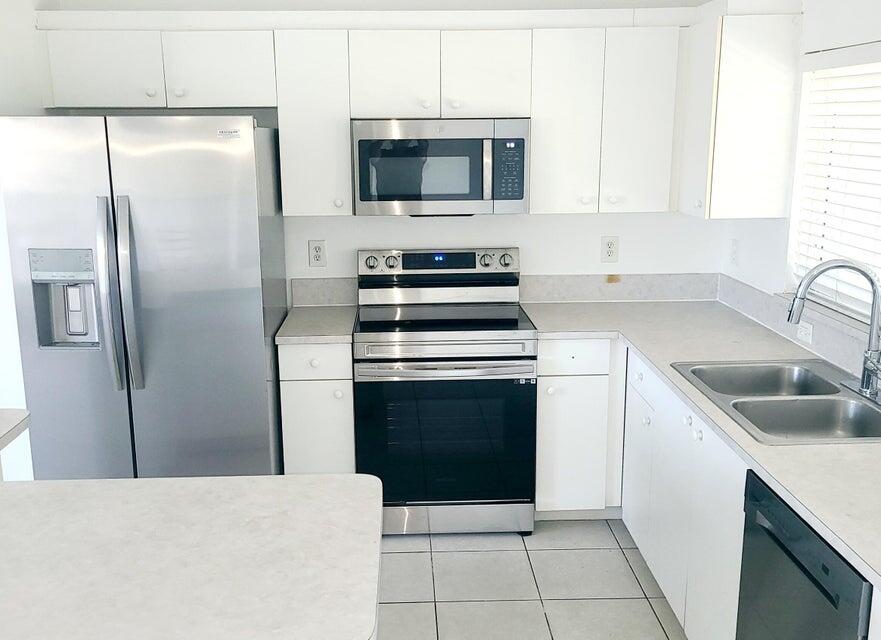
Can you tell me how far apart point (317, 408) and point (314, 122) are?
1127mm

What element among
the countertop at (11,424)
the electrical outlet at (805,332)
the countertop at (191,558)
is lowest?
the countertop at (191,558)

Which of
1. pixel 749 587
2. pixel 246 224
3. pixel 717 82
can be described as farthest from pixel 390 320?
pixel 749 587

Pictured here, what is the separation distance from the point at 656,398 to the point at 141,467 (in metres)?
1.91

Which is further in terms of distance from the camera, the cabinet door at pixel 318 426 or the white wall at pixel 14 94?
the cabinet door at pixel 318 426

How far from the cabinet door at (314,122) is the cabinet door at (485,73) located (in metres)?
0.40

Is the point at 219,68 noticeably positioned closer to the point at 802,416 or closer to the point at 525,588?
the point at 525,588

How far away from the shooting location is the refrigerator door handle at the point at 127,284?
2960 millimetres

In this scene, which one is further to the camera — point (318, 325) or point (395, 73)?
point (318, 325)

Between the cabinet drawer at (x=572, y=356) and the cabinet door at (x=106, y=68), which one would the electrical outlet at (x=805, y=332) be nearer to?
the cabinet drawer at (x=572, y=356)

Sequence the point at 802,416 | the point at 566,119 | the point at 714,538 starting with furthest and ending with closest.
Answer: the point at 566,119
the point at 802,416
the point at 714,538

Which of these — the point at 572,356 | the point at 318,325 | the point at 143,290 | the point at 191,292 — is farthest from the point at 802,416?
the point at 143,290

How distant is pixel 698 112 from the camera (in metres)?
3.18

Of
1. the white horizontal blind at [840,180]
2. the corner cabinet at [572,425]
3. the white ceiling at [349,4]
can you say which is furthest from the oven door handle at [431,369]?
the white ceiling at [349,4]

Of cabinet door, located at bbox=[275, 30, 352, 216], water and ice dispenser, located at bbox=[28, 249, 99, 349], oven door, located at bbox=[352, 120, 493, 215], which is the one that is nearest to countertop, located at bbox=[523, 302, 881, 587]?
oven door, located at bbox=[352, 120, 493, 215]
